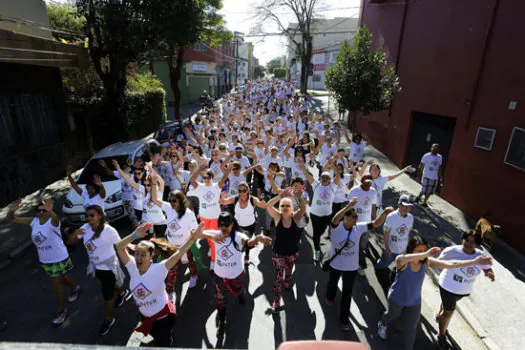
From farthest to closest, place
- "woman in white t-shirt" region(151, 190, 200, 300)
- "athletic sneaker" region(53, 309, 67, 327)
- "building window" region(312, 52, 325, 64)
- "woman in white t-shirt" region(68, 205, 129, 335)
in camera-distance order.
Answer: "building window" region(312, 52, 325, 64) < "woman in white t-shirt" region(151, 190, 200, 300) < "athletic sneaker" region(53, 309, 67, 327) < "woman in white t-shirt" region(68, 205, 129, 335)

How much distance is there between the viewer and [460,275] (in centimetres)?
377

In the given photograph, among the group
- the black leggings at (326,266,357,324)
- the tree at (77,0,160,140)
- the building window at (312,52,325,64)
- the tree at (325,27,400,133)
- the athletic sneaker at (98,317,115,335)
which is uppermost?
the building window at (312,52,325,64)

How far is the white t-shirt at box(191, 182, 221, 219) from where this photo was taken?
205 inches

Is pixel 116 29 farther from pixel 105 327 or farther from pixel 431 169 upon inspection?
pixel 431 169

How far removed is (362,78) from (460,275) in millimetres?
8143

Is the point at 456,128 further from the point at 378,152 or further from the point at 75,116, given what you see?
the point at 75,116

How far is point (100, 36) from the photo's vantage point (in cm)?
1025

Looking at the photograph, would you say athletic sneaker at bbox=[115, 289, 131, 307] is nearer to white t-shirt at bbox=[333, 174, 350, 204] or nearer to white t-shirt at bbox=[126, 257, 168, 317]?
white t-shirt at bbox=[126, 257, 168, 317]

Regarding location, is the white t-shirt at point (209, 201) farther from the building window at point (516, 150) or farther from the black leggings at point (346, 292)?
the building window at point (516, 150)

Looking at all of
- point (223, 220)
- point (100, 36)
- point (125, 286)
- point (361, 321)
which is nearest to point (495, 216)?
point (361, 321)

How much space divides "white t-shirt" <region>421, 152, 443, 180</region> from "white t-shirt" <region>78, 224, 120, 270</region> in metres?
7.60

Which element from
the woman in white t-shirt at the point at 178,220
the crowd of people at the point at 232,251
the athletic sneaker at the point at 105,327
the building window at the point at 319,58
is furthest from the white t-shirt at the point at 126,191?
the building window at the point at 319,58

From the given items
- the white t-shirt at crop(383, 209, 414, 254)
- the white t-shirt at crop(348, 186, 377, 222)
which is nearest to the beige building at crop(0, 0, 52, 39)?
the white t-shirt at crop(348, 186, 377, 222)

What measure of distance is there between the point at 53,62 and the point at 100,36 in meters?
1.90
